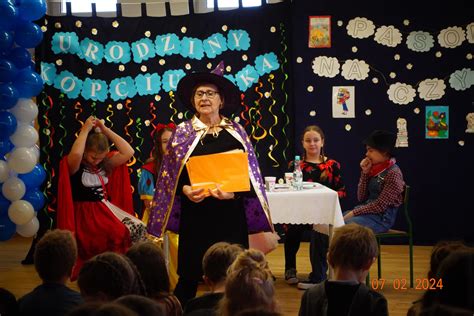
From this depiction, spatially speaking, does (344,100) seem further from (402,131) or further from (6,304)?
(6,304)

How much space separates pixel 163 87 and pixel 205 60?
1.73ft

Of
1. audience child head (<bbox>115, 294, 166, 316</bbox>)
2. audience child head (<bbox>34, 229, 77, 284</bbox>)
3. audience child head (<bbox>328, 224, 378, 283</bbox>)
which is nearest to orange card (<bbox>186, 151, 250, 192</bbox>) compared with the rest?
audience child head (<bbox>34, 229, 77, 284</bbox>)

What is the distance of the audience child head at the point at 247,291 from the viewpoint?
2424 millimetres

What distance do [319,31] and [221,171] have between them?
12.9ft

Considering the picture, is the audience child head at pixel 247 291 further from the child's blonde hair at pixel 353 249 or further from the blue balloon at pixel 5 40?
the blue balloon at pixel 5 40

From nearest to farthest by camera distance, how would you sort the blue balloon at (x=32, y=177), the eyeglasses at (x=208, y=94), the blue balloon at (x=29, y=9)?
the eyeglasses at (x=208, y=94) → the blue balloon at (x=29, y=9) → the blue balloon at (x=32, y=177)

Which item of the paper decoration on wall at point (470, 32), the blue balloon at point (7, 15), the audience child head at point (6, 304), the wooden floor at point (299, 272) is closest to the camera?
the audience child head at point (6, 304)

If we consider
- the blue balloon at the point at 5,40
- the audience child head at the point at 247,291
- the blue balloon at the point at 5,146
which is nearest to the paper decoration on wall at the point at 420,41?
the blue balloon at the point at 5,40

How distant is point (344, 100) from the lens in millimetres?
7129

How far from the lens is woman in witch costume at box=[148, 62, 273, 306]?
360cm

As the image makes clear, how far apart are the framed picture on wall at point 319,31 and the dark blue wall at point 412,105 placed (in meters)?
0.05

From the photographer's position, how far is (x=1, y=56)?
5469mm

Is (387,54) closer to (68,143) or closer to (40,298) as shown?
(68,143)

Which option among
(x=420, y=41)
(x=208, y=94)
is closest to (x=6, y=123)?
(x=208, y=94)
